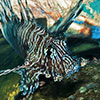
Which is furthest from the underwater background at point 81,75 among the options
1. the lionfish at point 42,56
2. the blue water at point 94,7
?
the lionfish at point 42,56

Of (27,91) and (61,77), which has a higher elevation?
(27,91)

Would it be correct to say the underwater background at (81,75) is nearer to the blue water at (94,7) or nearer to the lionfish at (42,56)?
the blue water at (94,7)

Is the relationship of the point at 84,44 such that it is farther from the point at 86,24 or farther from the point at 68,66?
the point at 68,66

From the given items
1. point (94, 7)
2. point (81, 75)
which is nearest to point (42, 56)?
point (81, 75)

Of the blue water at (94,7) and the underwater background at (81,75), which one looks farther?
the blue water at (94,7)

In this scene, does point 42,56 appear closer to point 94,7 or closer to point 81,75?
point 81,75

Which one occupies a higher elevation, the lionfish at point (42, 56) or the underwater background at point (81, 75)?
the lionfish at point (42, 56)

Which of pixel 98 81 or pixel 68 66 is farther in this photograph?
pixel 68 66

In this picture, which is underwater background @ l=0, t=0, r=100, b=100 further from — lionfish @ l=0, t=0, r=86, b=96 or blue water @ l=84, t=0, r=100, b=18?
lionfish @ l=0, t=0, r=86, b=96

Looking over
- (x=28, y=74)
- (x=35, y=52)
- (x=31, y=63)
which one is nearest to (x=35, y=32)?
(x=35, y=52)
